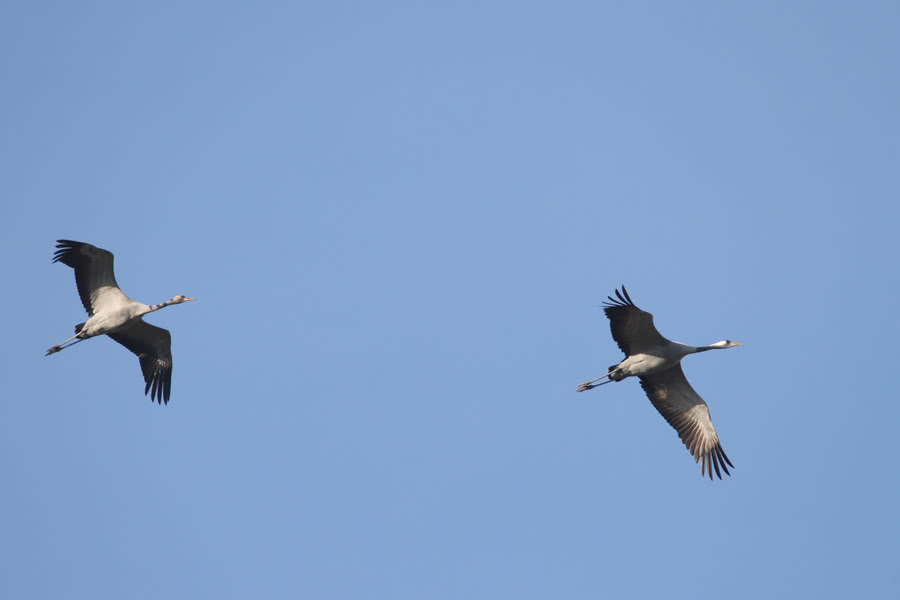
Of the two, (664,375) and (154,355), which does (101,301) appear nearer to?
(154,355)

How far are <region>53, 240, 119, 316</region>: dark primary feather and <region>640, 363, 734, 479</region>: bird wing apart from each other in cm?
1239

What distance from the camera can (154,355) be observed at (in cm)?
2700

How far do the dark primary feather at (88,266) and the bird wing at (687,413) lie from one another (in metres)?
12.4

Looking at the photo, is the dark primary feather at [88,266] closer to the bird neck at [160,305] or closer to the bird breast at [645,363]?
the bird neck at [160,305]

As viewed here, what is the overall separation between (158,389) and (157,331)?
1.40m

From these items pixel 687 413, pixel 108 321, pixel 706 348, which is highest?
pixel 108 321

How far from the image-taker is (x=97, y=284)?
25.7 m

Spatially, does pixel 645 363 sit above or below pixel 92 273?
below

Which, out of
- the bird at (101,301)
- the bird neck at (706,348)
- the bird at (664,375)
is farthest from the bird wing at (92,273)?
the bird neck at (706,348)

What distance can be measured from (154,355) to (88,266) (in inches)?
111

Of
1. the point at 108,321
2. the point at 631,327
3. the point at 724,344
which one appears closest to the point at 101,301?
the point at 108,321

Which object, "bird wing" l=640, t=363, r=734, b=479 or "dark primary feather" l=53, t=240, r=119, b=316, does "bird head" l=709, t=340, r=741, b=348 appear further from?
"dark primary feather" l=53, t=240, r=119, b=316

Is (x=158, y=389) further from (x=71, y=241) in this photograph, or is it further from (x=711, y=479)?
(x=711, y=479)

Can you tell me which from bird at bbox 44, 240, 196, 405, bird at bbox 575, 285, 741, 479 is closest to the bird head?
bird at bbox 575, 285, 741, 479
